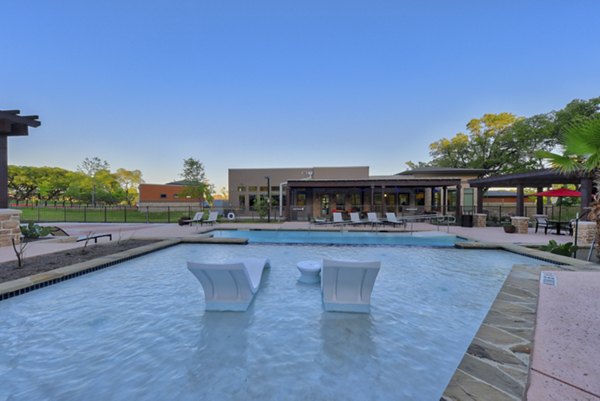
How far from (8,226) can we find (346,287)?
1027 centimetres

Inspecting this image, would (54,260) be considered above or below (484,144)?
below

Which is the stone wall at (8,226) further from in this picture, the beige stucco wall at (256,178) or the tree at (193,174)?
the tree at (193,174)

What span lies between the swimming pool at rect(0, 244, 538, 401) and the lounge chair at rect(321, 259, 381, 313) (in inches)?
6.2

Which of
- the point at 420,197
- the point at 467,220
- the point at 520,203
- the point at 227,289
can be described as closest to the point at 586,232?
the point at 520,203

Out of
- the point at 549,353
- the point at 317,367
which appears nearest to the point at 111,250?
the point at 317,367

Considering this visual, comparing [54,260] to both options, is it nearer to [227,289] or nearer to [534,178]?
[227,289]

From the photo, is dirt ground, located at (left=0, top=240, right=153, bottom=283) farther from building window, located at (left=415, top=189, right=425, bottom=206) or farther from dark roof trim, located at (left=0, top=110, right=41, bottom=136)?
building window, located at (left=415, top=189, right=425, bottom=206)

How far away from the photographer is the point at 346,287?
3758 mm

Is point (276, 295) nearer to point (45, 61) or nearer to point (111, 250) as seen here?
point (111, 250)

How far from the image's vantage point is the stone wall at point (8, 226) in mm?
7949

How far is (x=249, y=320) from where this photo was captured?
3588 mm

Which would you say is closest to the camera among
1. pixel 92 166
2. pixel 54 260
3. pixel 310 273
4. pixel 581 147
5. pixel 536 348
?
pixel 536 348

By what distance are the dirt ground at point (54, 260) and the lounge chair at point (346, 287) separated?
18.1 feet

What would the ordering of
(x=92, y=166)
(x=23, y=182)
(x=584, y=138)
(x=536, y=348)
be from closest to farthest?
(x=536, y=348) → (x=584, y=138) → (x=23, y=182) → (x=92, y=166)
